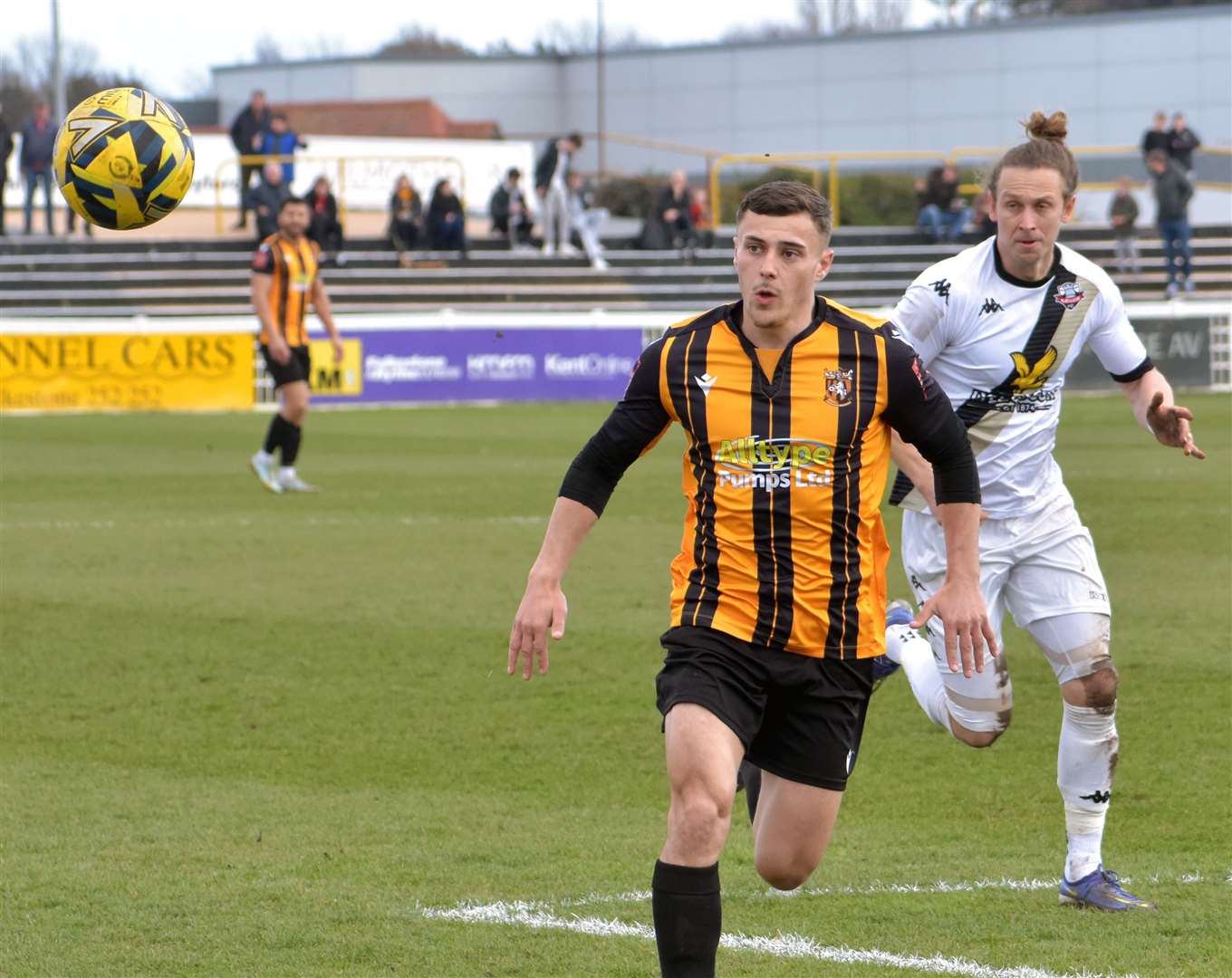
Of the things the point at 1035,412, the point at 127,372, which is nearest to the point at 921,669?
the point at 1035,412

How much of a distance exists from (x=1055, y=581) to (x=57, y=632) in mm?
5886

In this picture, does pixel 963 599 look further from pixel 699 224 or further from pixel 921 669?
pixel 699 224

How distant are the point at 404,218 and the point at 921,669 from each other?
2745 centimetres

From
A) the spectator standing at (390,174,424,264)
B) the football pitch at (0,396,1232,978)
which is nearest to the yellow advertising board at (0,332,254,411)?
the spectator standing at (390,174,424,264)

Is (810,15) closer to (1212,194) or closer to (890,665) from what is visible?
(1212,194)

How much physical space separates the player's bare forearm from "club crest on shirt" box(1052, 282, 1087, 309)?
957 millimetres

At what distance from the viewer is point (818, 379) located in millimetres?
4574

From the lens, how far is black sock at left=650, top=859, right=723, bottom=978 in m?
4.16

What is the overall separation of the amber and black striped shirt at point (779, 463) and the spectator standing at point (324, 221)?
26376mm

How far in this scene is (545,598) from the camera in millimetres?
4445

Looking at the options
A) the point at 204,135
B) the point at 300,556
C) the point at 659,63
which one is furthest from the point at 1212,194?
the point at 300,556

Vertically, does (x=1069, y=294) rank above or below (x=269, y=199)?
below

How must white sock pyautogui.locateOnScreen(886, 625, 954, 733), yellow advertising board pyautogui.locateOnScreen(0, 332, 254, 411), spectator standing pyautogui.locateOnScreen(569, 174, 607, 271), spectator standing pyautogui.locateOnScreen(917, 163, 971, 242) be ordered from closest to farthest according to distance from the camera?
white sock pyautogui.locateOnScreen(886, 625, 954, 733) → yellow advertising board pyautogui.locateOnScreen(0, 332, 254, 411) → spectator standing pyautogui.locateOnScreen(569, 174, 607, 271) → spectator standing pyautogui.locateOnScreen(917, 163, 971, 242)

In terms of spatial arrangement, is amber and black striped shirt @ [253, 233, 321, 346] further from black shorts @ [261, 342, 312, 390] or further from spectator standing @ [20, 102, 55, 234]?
spectator standing @ [20, 102, 55, 234]
